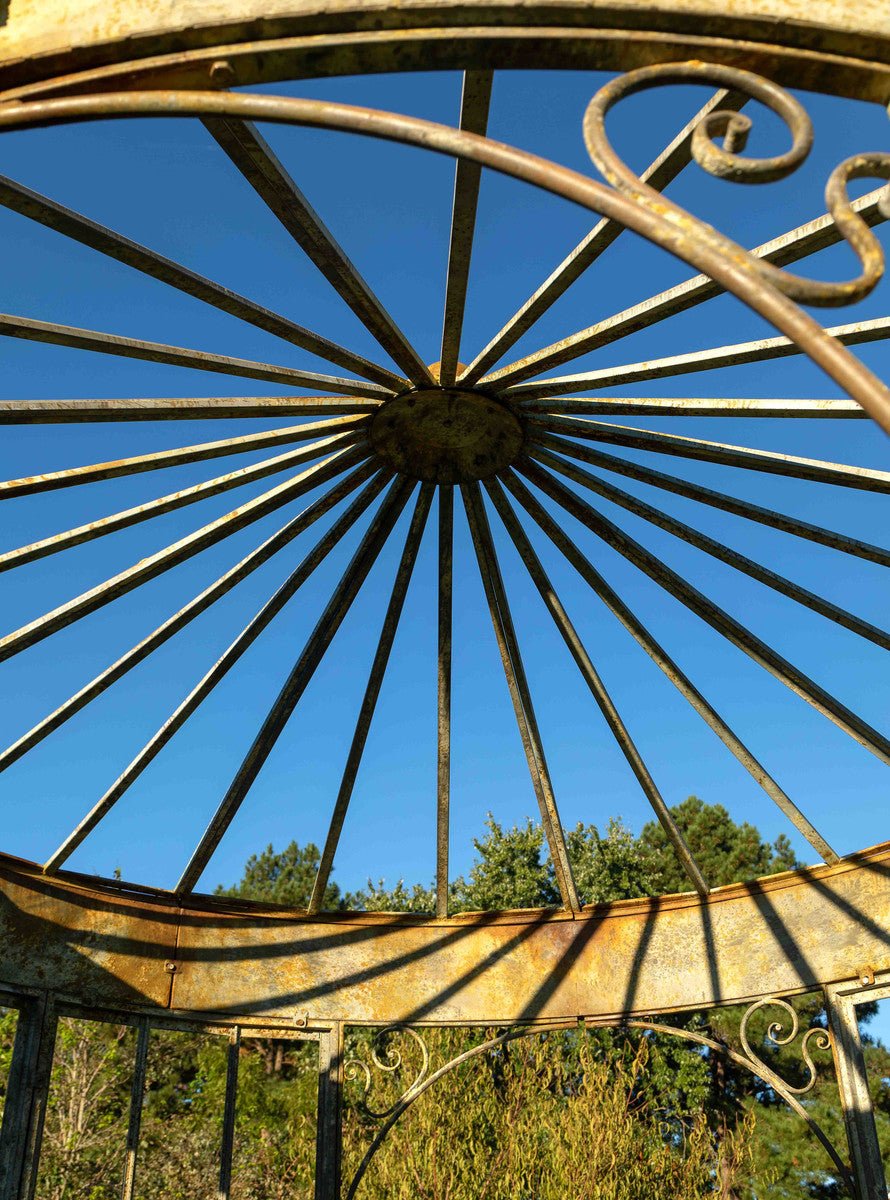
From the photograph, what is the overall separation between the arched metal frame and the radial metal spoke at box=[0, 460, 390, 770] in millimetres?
30

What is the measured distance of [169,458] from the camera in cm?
793

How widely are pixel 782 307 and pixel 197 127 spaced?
15.4 ft

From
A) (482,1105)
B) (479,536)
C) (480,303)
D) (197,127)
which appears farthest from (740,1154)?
(197,127)

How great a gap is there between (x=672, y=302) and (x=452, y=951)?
8419 millimetres

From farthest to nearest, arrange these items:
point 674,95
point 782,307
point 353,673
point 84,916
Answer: point 353,673, point 84,916, point 674,95, point 782,307

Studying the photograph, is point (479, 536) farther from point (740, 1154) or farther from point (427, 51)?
point (740, 1154)

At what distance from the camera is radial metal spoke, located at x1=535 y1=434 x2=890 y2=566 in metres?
8.45

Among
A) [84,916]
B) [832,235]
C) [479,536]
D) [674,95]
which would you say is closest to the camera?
[832,235]

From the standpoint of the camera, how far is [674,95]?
769 cm

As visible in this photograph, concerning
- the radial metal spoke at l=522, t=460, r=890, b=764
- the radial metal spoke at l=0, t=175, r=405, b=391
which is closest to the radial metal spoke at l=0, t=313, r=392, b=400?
the radial metal spoke at l=0, t=175, r=405, b=391

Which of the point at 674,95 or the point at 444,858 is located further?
the point at 444,858

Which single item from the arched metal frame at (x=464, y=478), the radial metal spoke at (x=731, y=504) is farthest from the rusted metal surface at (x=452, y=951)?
the radial metal spoke at (x=731, y=504)

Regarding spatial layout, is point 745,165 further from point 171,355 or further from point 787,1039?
point 787,1039

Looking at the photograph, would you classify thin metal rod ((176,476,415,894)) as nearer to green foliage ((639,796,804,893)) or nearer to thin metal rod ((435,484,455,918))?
thin metal rod ((435,484,455,918))
